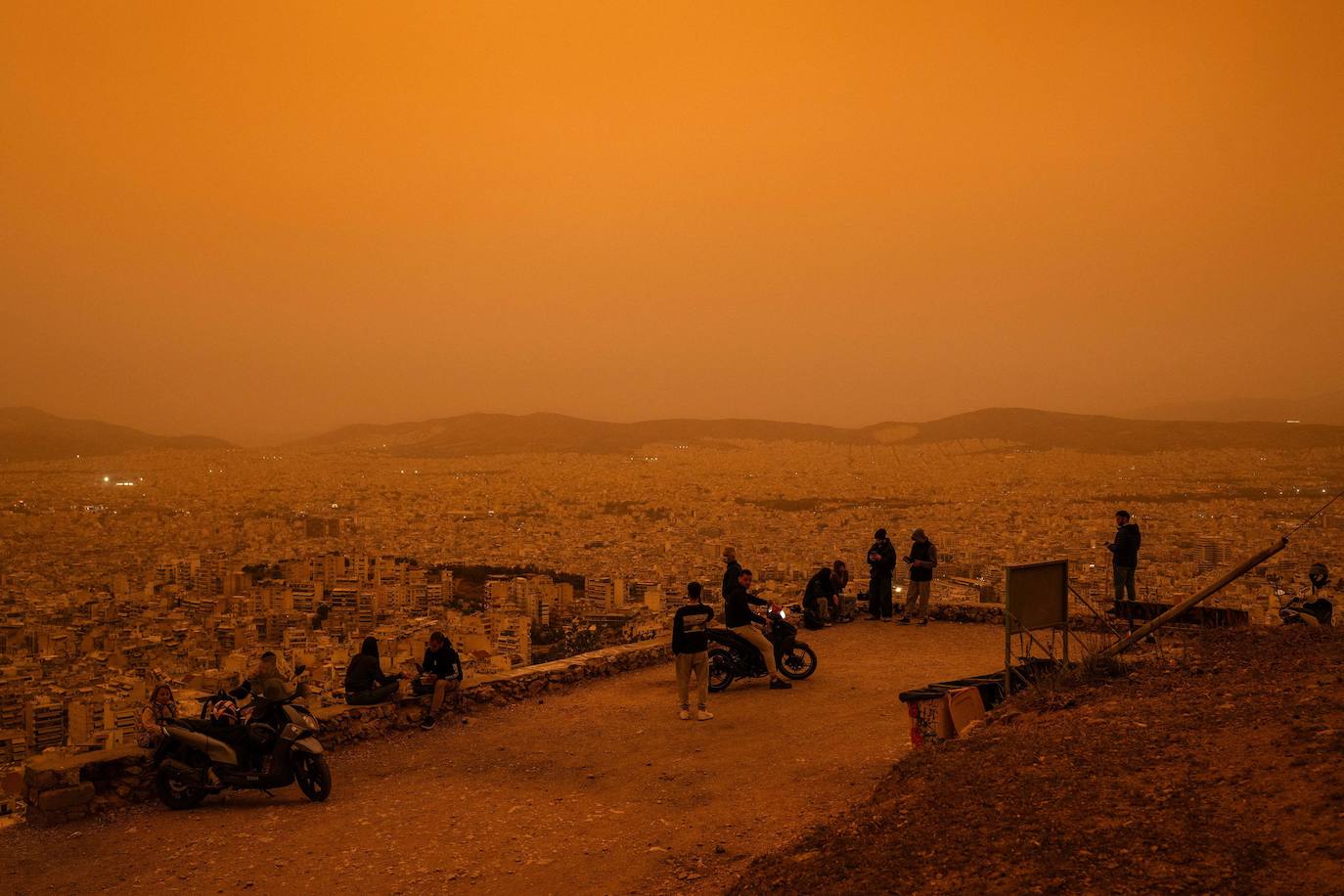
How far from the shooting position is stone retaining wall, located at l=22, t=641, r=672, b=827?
309 inches

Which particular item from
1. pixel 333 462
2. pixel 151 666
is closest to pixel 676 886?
pixel 151 666

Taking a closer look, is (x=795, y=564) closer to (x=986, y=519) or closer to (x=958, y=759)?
(x=986, y=519)

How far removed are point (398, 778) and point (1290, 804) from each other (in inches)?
280

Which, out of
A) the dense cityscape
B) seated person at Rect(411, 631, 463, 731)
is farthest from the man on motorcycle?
the dense cityscape

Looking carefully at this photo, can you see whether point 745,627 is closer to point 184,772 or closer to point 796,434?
point 184,772

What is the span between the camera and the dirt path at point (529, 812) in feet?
21.1

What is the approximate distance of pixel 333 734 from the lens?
9.75m

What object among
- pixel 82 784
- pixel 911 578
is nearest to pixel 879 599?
pixel 911 578

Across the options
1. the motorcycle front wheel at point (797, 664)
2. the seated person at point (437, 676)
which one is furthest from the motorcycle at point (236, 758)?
the motorcycle front wheel at point (797, 664)

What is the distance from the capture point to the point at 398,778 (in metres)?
8.84

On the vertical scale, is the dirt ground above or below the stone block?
above

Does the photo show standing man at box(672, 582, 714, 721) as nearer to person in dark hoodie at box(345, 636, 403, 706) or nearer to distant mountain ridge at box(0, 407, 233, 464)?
person in dark hoodie at box(345, 636, 403, 706)

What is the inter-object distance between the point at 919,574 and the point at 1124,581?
3.12 meters

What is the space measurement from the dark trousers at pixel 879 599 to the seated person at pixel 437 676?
8.18m
